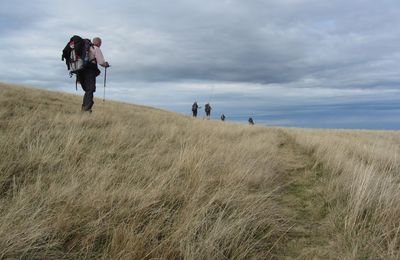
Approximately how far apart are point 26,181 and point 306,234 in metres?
3.11

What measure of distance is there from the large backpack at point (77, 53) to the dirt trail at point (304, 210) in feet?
19.2

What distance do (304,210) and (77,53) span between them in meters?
7.46

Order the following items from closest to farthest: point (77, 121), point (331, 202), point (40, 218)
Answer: point (40, 218) < point (331, 202) < point (77, 121)

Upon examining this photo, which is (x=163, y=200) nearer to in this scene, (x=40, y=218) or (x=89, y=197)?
(x=89, y=197)

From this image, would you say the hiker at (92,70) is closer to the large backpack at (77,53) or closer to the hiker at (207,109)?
the large backpack at (77,53)

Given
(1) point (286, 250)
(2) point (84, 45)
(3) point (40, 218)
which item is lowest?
(1) point (286, 250)

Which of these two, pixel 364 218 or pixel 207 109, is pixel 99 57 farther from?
pixel 207 109

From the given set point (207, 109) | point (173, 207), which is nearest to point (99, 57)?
point (173, 207)

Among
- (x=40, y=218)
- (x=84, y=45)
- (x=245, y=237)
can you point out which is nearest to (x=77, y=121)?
(x=84, y=45)

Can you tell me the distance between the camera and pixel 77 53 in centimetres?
1018

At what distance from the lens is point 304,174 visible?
6.93 meters

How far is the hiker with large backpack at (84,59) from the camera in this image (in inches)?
402

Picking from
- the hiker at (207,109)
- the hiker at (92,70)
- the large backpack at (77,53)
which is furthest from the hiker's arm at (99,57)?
the hiker at (207,109)

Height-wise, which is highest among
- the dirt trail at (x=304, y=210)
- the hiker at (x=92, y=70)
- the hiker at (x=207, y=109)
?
the hiker at (x=92, y=70)
